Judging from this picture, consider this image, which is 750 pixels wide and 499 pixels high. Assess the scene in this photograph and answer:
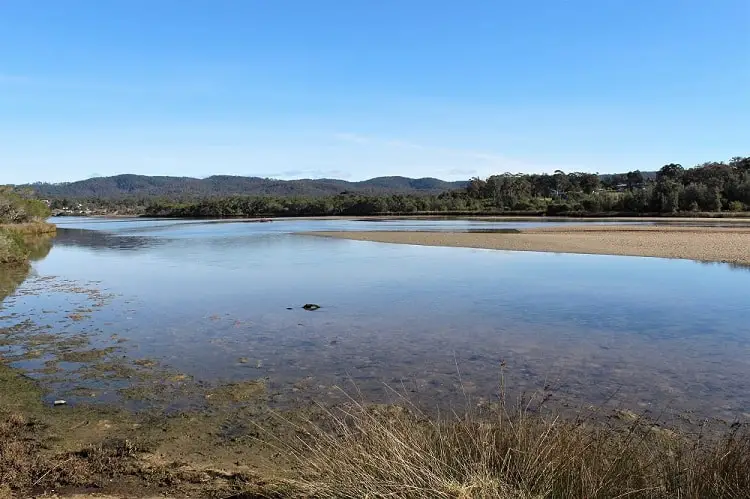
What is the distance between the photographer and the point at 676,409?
25.2 ft

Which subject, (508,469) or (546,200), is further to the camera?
(546,200)

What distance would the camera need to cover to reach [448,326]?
1326 centimetres

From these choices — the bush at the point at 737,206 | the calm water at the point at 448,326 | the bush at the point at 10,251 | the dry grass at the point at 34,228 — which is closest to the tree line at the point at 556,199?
the bush at the point at 737,206

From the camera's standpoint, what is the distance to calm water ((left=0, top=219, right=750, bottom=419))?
9.08m

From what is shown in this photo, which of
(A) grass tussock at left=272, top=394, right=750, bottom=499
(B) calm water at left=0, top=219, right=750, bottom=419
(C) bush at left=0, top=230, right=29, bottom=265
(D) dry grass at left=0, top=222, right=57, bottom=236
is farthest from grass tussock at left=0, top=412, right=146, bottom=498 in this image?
(D) dry grass at left=0, top=222, right=57, bottom=236

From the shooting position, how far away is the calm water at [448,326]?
29.8ft

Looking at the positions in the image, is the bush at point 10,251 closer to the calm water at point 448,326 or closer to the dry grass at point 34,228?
the calm water at point 448,326

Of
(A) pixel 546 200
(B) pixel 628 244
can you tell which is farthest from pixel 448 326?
(A) pixel 546 200

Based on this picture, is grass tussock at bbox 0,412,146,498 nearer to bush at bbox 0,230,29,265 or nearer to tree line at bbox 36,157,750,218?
bush at bbox 0,230,29,265

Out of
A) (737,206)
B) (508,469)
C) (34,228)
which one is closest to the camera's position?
(508,469)

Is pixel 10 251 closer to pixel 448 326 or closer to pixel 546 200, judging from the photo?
pixel 448 326

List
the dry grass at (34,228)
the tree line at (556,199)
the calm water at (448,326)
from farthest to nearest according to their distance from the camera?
1. the tree line at (556,199)
2. the dry grass at (34,228)
3. the calm water at (448,326)

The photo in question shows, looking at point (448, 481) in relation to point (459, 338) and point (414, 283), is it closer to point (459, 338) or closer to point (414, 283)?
point (459, 338)

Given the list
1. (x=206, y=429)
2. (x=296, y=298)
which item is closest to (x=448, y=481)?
(x=206, y=429)
